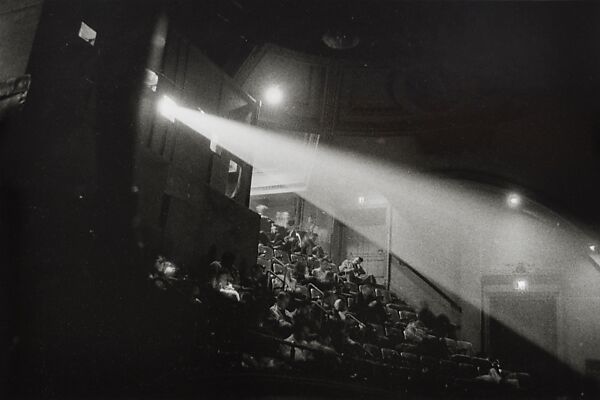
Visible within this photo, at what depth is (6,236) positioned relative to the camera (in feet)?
15.0

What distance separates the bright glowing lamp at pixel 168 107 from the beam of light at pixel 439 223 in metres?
1.24

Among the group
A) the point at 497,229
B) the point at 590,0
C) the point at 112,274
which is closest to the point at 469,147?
the point at 497,229

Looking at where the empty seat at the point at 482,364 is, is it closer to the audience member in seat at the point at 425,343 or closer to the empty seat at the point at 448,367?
the audience member in seat at the point at 425,343

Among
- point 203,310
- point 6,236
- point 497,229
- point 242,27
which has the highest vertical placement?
point 242,27

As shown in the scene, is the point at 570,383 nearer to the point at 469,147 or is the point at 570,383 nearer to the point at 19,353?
→ the point at 469,147

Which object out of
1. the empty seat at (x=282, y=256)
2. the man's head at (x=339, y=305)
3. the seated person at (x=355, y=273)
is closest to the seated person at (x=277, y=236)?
the empty seat at (x=282, y=256)

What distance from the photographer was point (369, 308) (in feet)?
37.0

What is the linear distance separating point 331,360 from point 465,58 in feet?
25.2

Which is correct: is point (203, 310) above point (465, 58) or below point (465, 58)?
below

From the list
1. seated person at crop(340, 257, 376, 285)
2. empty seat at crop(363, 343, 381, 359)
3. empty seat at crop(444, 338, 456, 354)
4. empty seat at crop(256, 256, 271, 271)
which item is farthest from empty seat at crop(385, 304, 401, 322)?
empty seat at crop(363, 343, 381, 359)

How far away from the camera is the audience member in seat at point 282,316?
7.49 metres

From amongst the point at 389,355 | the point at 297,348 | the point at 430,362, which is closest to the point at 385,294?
the point at 430,362

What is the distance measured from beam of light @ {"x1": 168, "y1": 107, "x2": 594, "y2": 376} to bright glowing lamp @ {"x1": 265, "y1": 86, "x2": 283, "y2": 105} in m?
1.07

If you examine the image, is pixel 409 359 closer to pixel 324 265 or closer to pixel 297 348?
pixel 297 348
